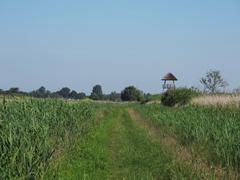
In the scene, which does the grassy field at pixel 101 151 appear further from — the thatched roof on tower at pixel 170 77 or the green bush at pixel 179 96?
the thatched roof on tower at pixel 170 77

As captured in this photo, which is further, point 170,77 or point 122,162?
point 170,77

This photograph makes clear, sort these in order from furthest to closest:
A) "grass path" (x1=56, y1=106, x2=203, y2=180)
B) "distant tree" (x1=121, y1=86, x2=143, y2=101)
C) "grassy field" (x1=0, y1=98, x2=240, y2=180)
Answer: "distant tree" (x1=121, y1=86, x2=143, y2=101), "grass path" (x1=56, y1=106, x2=203, y2=180), "grassy field" (x1=0, y1=98, x2=240, y2=180)

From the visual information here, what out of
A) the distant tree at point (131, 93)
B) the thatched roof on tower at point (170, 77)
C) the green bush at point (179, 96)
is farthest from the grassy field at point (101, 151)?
the distant tree at point (131, 93)

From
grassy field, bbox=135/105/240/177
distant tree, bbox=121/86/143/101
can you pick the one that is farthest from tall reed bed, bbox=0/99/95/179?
distant tree, bbox=121/86/143/101

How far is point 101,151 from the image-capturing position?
59.6 feet

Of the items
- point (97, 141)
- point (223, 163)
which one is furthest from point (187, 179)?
point (97, 141)

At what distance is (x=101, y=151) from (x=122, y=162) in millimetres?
2745

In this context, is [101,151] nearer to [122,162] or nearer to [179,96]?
[122,162]

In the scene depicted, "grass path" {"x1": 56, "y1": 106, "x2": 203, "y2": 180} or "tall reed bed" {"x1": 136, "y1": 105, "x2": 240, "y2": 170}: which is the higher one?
"tall reed bed" {"x1": 136, "y1": 105, "x2": 240, "y2": 170}

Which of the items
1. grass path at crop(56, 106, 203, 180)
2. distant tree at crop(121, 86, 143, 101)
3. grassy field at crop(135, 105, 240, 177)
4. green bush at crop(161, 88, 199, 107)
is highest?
distant tree at crop(121, 86, 143, 101)

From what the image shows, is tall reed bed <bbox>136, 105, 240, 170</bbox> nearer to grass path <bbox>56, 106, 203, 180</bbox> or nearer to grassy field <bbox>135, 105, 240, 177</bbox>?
grassy field <bbox>135, 105, 240, 177</bbox>

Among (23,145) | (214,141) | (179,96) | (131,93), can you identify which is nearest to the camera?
(23,145)

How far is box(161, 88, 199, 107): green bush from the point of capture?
48316 millimetres

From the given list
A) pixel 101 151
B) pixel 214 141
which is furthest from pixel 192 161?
pixel 101 151
